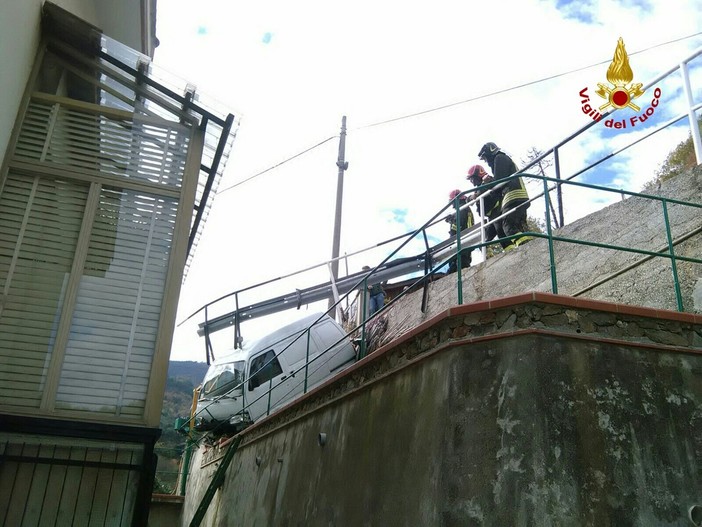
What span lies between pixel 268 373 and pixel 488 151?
6.19m

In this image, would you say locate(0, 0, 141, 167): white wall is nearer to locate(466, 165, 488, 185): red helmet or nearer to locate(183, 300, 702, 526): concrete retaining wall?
locate(183, 300, 702, 526): concrete retaining wall

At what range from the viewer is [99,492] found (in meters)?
6.43

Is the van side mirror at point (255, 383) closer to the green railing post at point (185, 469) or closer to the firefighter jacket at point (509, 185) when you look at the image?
the green railing post at point (185, 469)

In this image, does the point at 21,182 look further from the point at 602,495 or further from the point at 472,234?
the point at 472,234

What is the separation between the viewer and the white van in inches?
513

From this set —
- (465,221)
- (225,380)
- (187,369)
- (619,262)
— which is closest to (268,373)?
(225,380)

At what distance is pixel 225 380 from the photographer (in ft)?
46.9

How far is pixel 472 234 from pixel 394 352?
5246 mm

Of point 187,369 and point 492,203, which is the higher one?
point 187,369

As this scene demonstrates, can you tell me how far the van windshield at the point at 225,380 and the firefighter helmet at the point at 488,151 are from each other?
646 centimetres

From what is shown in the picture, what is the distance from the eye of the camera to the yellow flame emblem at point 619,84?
10.2 meters

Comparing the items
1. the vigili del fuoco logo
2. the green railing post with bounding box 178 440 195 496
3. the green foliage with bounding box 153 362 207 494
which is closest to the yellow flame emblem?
the vigili del fuoco logo

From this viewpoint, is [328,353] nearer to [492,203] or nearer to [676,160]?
[492,203]

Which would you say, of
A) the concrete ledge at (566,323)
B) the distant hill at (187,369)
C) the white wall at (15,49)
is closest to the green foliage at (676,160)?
the concrete ledge at (566,323)
